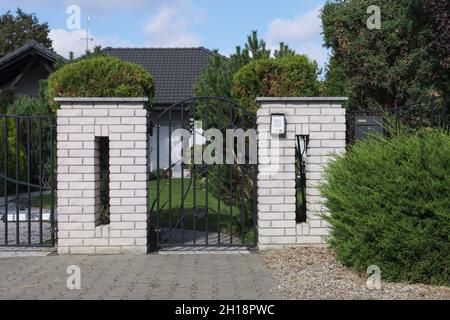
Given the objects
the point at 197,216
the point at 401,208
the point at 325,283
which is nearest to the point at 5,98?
the point at 197,216

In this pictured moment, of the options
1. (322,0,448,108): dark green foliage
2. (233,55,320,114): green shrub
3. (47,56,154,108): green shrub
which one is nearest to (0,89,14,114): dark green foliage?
(322,0,448,108): dark green foliage

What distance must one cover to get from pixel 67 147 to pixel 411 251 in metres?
4.74

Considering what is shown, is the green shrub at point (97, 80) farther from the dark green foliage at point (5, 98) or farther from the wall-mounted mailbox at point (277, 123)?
the dark green foliage at point (5, 98)

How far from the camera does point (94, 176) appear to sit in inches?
324

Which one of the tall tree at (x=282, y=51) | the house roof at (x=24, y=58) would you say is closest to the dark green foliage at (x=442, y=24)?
the tall tree at (x=282, y=51)

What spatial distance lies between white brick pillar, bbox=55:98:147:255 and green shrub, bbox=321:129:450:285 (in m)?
2.91

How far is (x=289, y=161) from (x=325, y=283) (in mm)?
2434

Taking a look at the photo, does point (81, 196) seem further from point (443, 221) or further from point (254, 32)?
point (443, 221)

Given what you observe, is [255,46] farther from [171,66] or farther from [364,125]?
[171,66]

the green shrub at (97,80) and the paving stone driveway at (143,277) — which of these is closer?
the paving stone driveway at (143,277)

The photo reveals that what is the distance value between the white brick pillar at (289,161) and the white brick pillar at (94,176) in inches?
65.4

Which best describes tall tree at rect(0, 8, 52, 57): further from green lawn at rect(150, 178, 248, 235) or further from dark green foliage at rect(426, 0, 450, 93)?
dark green foliage at rect(426, 0, 450, 93)

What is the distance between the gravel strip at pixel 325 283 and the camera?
18.8 ft
